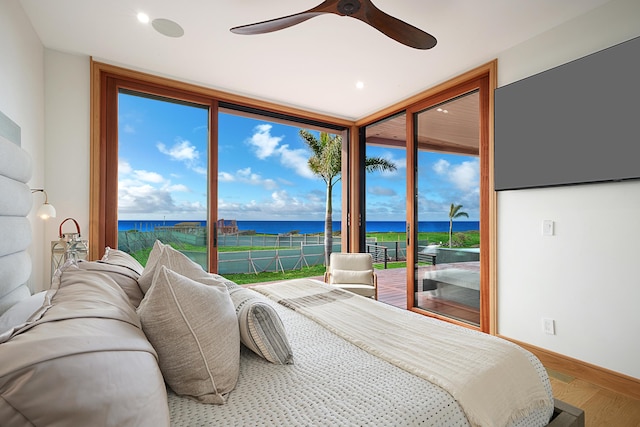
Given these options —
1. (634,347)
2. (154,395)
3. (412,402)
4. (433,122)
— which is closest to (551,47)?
(433,122)

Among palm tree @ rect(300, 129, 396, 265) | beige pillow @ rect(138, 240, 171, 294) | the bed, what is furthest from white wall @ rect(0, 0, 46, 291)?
palm tree @ rect(300, 129, 396, 265)

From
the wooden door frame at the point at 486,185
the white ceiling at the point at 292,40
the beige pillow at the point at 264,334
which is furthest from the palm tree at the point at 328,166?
the beige pillow at the point at 264,334

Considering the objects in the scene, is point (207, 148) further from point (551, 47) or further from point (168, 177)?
point (551, 47)

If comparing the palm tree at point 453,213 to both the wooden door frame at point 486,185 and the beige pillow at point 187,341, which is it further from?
the beige pillow at point 187,341

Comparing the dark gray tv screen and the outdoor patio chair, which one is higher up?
the dark gray tv screen

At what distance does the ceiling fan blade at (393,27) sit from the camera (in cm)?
176

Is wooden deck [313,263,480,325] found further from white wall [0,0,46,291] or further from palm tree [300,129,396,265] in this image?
white wall [0,0,46,291]

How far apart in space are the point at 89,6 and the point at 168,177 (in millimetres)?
1769

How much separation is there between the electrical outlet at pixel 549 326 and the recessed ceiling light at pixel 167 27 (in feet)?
12.0

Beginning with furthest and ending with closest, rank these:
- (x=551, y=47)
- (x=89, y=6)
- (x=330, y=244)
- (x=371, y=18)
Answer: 1. (x=330, y=244)
2. (x=551, y=47)
3. (x=89, y=6)
4. (x=371, y=18)

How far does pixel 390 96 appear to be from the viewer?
12.0ft

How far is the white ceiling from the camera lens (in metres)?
2.14

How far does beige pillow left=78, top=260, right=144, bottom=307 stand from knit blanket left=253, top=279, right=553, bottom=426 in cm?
87

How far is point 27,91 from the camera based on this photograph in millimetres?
2244
